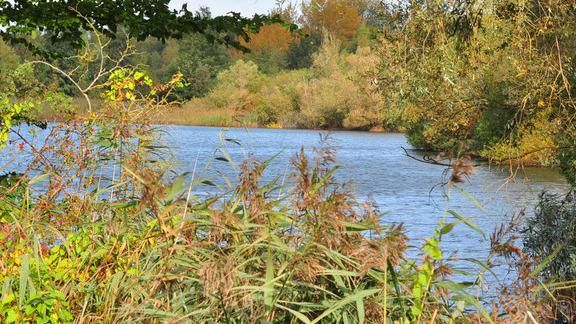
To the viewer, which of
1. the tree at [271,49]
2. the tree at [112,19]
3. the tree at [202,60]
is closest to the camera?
the tree at [112,19]

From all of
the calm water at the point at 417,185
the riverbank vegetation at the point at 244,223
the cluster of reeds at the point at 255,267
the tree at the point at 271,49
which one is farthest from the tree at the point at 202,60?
the cluster of reeds at the point at 255,267

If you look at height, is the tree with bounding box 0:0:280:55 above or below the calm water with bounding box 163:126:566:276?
above

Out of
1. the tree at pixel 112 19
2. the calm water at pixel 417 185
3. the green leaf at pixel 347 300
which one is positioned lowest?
the calm water at pixel 417 185

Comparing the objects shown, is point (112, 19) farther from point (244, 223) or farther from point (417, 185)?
point (417, 185)

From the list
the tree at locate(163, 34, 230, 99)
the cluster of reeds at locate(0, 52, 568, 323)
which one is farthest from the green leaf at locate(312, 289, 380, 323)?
the tree at locate(163, 34, 230, 99)

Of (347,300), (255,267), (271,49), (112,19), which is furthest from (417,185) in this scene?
(271,49)

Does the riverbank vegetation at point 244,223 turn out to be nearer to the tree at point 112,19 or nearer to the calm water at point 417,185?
the tree at point 112,19

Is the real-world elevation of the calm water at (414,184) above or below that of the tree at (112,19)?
below

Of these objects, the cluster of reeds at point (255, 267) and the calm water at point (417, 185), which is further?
the calm water at point (417, 185)

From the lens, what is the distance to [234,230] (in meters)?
3.77

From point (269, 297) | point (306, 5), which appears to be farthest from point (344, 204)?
point (306, 5)

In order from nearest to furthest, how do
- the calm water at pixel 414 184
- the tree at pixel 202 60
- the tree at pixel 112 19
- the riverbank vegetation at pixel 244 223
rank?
the riverbank vegetation at pixel 244 223 < the tree at pixel 112 19 < the calm water at pixel 414 184 < the tree at pixel 202 60

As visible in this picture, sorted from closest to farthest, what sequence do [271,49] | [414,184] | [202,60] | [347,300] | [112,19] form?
[347,300], [112,19], [414,184], [202,60], [271,49]

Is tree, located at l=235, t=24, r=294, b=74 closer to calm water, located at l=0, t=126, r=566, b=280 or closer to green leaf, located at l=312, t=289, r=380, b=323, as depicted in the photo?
calm water, located at l=0, t=126, r=566, b=280
